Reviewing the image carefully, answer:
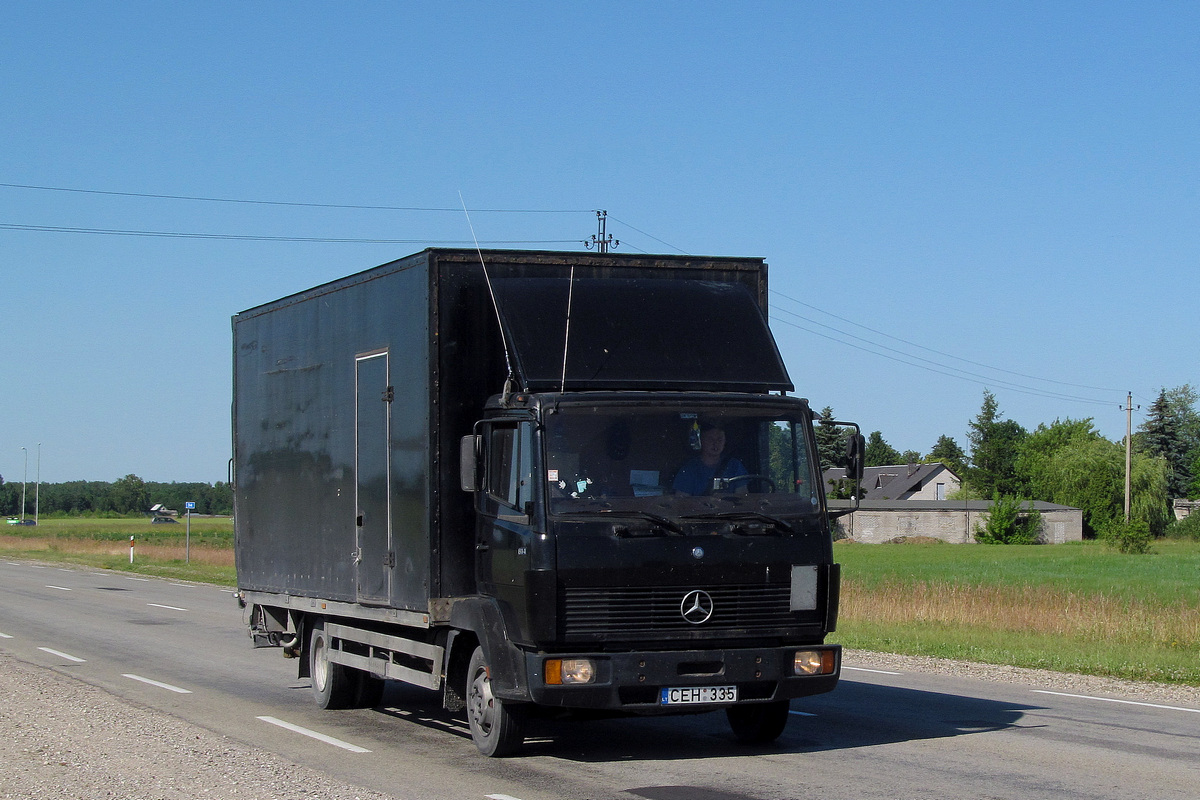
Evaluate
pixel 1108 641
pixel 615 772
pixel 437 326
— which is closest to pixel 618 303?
pixel 437 326

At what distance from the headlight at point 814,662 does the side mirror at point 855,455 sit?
1327 millimetres

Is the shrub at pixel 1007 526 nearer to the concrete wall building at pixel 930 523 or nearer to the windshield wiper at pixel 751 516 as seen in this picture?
the concrete wall building at pixel 930 523

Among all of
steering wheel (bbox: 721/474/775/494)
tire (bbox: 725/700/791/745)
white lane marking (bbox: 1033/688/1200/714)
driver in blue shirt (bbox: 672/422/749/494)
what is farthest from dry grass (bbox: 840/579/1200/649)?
driver in blue shirt (bbox: 672/422/749/494)

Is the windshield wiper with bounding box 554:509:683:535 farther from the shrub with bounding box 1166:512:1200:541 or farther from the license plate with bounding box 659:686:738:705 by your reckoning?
the shrub with bounding box 1166:512:1200:541

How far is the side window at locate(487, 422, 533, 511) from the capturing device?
8500mm

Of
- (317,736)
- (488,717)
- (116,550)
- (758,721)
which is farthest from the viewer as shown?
(116,550)

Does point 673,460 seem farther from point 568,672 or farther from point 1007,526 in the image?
point 1007,526

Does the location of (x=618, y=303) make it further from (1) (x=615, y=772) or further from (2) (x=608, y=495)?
(1) (x=615, y=772)

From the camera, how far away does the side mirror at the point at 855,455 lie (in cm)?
929

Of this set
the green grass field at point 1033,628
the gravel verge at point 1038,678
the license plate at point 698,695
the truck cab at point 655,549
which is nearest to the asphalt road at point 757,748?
the gravel verge at point 1038,678

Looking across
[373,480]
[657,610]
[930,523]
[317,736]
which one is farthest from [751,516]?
[930,523]

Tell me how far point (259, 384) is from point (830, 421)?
20.8 feet

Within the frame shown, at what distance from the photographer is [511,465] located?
8.69 m

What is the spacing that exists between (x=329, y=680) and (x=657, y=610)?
467 centimetres
